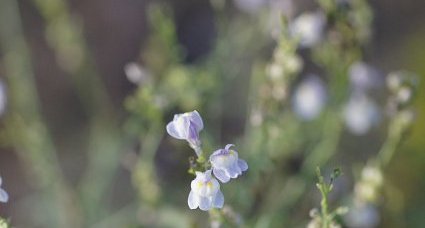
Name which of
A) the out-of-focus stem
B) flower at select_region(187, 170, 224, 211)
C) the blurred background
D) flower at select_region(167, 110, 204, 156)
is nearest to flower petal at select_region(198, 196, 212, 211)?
flower at select_region(187, 170, 224, 211)

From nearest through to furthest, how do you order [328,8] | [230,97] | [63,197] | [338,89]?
[328,8] → [338,89] → [63,197] → [230,97]

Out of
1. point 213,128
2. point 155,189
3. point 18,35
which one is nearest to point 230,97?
point 213,128

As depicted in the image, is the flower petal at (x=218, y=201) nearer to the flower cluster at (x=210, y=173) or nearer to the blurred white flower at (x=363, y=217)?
the flower cluster at (x=210, y=173)

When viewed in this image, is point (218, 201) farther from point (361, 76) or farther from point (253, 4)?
point (253, 4)

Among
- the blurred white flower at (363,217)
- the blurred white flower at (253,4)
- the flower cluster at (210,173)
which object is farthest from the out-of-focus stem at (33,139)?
the flower cluster at (210,173)

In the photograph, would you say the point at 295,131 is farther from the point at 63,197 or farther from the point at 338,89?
the point at 63,197

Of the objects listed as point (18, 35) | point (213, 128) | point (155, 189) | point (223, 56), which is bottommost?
point (155, 189)

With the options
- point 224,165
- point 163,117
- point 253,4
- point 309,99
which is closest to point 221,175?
point 224,165
